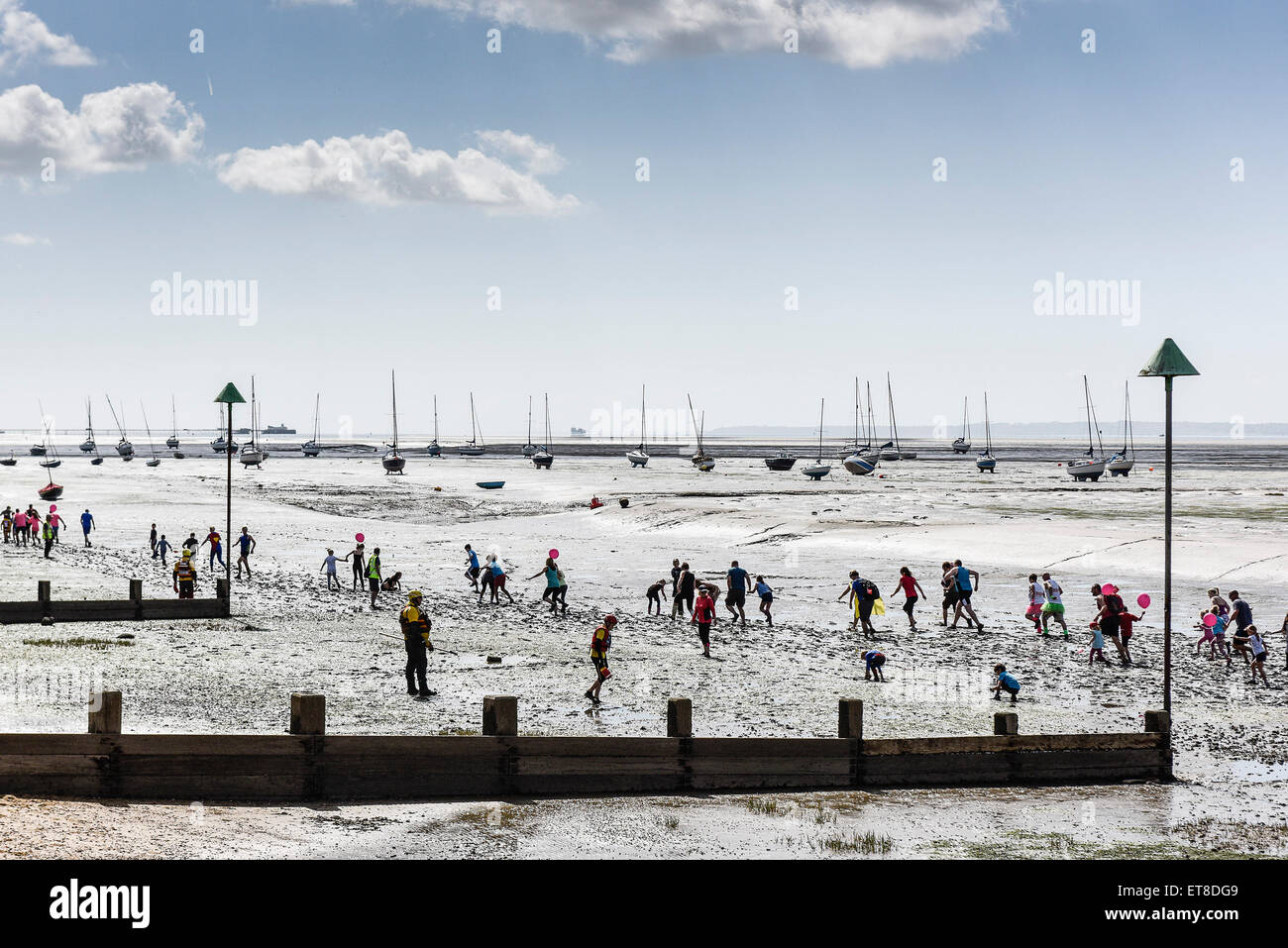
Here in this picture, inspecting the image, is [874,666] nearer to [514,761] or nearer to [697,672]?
[697,672]

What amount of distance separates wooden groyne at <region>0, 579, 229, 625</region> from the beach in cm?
67

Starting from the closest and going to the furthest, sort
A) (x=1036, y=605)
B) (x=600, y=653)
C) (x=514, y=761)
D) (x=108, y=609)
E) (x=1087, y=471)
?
(x=514, y=761) → (x=600, y=653) → (x=108, y=609) → (x=1036, y=605) → (x=1087, y=471)

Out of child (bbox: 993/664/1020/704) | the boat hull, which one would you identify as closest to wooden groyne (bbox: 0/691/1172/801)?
child (bbox: 993/664/1020/704)

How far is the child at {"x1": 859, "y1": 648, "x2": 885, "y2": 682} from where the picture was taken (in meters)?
20.5

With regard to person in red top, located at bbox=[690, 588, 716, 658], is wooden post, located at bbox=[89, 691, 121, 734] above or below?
above

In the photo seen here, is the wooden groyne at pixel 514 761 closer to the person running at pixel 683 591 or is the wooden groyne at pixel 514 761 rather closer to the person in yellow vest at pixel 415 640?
the person in yellow vest at pixel 415 640

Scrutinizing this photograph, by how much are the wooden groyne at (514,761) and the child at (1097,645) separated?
821 centimetres

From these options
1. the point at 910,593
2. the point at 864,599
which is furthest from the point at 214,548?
the point at 910,593

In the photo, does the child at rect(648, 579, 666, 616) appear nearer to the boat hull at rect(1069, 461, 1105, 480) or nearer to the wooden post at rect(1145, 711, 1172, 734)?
the wooden post at rect(1145, 711, 1172, 734)

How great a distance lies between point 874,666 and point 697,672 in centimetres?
348

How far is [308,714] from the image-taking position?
38.6ft

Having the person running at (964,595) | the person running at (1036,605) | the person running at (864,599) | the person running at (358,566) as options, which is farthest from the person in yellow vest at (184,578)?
the person running at (1036,605)

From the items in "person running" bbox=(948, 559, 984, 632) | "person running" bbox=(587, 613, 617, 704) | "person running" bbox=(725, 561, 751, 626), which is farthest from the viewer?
"person running" bbox=(725, 561, 751, 626)

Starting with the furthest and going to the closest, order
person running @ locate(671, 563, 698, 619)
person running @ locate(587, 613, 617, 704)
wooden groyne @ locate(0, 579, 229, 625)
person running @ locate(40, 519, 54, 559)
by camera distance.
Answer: person running @ locate(40, 519, 54, 559)
person running @ locate(671, 563, 698, 619)
wooden groyne @ locate(0, 579, 229, 625)
person running @ locate(587, 613, 617, 704)
